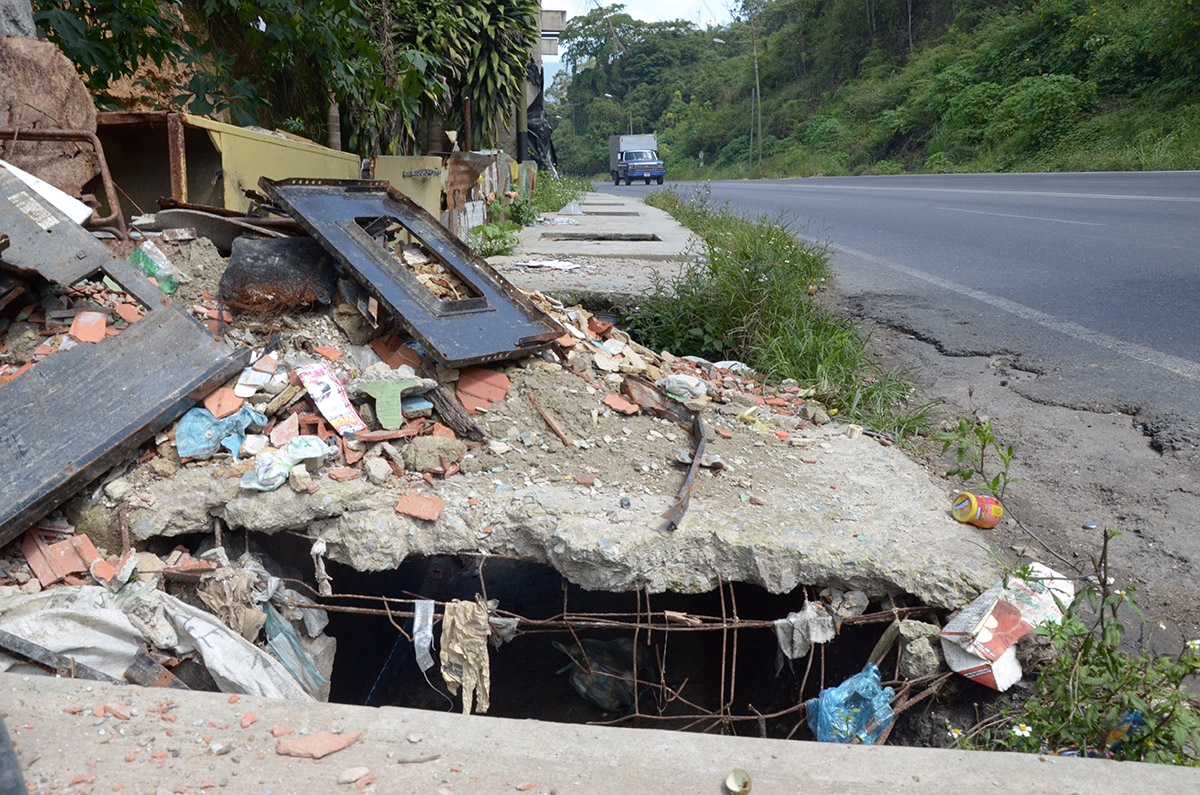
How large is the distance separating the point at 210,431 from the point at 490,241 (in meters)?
4.20

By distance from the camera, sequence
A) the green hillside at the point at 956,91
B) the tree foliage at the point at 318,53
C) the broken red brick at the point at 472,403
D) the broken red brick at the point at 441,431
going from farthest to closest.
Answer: the green hillside at the point at 956,91 → the tree foliage at the point at 318,53 → the broken red brick at the point at 472,403 → the broken red brick at the point at 441,431

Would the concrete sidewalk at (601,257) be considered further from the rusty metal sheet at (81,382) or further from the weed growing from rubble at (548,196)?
the weed growing from rubble at (548,196)

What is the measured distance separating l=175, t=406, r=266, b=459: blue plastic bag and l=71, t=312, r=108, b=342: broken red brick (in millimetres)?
461

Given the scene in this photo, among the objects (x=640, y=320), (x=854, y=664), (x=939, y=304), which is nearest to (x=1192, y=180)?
(x=939, y=304)

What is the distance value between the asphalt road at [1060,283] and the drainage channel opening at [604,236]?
1.86 meters

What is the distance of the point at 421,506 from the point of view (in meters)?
2.42

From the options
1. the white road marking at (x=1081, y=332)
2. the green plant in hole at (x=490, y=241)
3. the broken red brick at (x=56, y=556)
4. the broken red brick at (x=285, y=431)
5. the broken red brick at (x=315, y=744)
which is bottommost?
the broken red brick at (x=315, y=744)

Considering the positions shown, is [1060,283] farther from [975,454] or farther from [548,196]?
[548,196]

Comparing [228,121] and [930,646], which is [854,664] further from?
[228,121]

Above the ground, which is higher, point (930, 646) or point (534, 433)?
point (534, 433)

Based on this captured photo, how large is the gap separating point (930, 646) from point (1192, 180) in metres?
10.6

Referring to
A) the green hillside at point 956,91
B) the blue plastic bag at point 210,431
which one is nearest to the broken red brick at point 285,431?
the blue plastic bag at point 210,431

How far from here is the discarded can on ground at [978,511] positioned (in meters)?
2.45

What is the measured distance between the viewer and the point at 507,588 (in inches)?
147
